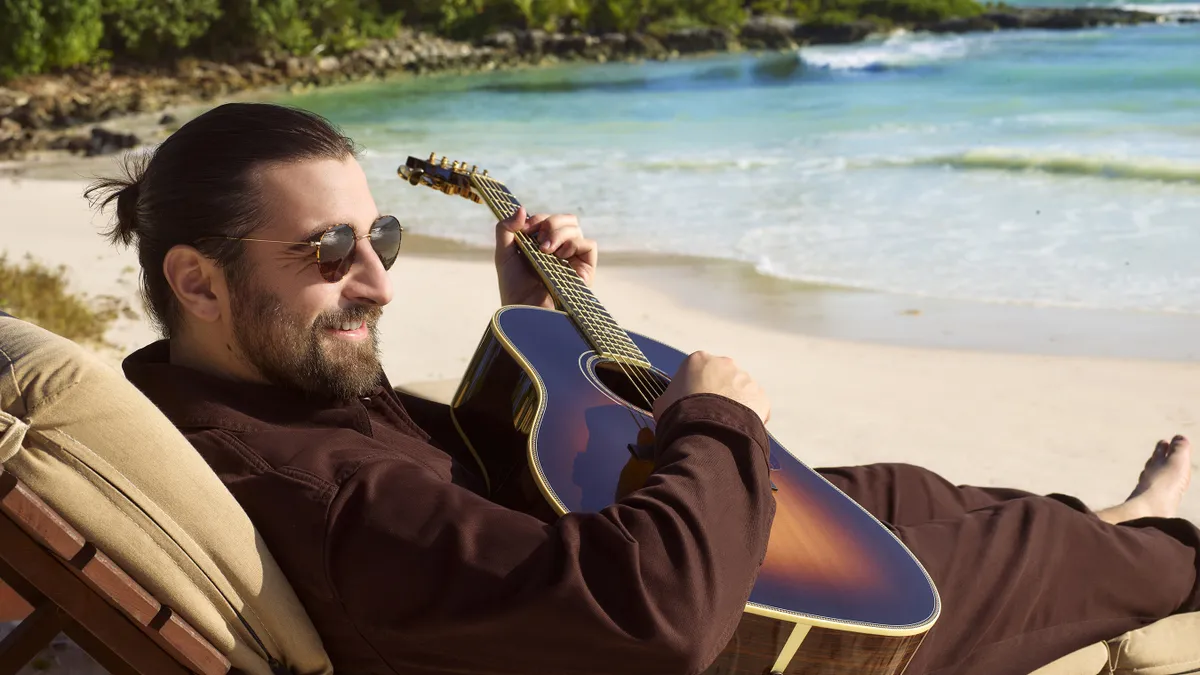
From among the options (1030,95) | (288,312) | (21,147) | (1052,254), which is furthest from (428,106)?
(288,312)

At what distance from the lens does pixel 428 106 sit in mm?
25797

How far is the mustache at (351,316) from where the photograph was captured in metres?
1.93

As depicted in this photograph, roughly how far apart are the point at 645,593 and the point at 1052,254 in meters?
7.44

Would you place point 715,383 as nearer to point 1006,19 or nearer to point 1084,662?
point 1084,662

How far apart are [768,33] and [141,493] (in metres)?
53.2

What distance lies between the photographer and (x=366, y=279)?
196cm

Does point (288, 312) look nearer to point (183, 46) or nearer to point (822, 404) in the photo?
point (822, 404)

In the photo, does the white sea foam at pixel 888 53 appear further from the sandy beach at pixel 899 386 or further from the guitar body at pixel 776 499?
the guitar body at pixel 776 499

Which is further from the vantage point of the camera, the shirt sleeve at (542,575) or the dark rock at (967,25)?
the dark rock at (967,25)

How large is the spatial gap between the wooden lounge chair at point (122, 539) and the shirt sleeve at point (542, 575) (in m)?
0.16

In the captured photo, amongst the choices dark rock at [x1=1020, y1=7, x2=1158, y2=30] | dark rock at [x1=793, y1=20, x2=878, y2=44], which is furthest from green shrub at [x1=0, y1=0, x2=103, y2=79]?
dark rock at [x1=1020, y1=7, x2=1158, y2=30]

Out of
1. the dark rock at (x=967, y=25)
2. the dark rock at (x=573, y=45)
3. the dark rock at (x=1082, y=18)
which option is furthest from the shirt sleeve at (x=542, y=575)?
the dark rock at (x=967, y=25)

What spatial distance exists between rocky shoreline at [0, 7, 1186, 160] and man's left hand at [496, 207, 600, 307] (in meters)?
15.6

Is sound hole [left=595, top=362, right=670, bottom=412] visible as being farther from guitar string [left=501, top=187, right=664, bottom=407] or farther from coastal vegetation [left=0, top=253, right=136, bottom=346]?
coastal vegetation [left=0, top=253, right=136, bottom=346]
